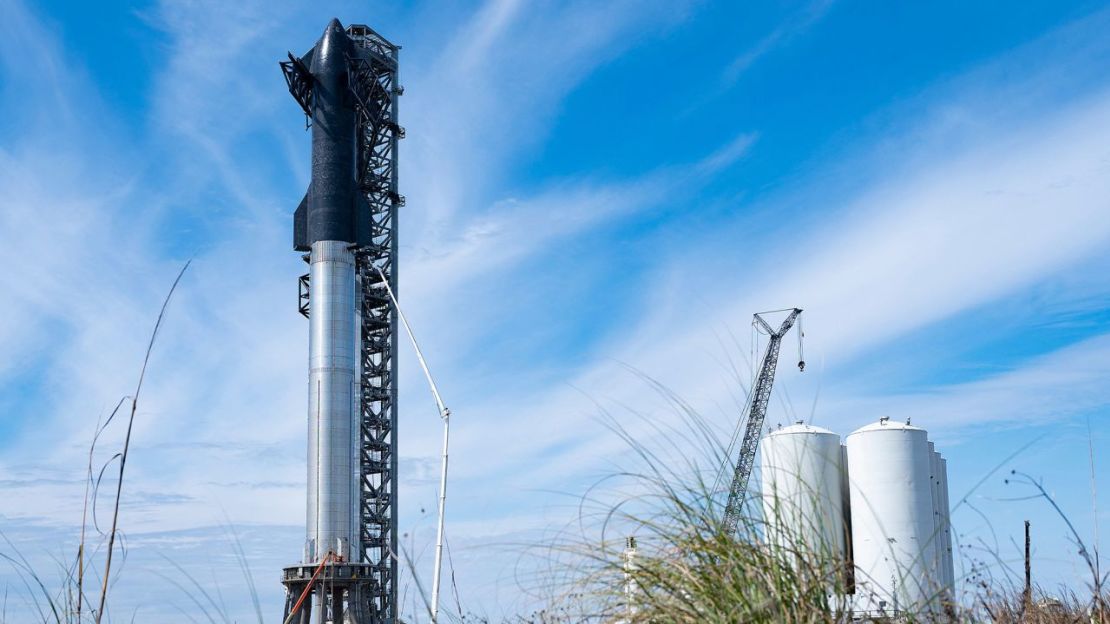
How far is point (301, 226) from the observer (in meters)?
51.1

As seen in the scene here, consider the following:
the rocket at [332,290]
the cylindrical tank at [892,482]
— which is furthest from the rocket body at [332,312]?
the cylindrical tank at [892,482]

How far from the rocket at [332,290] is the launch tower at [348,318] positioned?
5cm

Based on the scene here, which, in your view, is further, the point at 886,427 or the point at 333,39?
the point at 333,39

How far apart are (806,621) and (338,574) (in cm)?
4154

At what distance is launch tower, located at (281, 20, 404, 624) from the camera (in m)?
45.0

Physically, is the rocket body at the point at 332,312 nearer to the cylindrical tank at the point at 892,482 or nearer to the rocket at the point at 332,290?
the rocket at the point at 332,290

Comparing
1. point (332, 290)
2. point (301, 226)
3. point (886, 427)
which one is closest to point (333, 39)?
point (301, 226)

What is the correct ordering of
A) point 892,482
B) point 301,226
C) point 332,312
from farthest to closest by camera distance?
point 301,226, point 332,312, point 892,482

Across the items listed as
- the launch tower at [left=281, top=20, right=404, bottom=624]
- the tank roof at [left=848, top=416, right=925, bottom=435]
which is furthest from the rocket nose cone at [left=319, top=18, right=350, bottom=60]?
the tank roof at [left=848, top=416, right=925, bottom=435]

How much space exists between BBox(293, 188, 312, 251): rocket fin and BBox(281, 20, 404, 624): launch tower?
0.20 ft

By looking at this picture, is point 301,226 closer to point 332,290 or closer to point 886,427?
point 332,290

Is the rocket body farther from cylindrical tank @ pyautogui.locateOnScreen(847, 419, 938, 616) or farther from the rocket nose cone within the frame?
cylindrical tank @ pyautogui.locateOnScreen(847, 419, 938, 616)

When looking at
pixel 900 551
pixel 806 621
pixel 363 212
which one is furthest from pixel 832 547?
pixel 363 212

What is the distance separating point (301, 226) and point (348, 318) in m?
7.39
